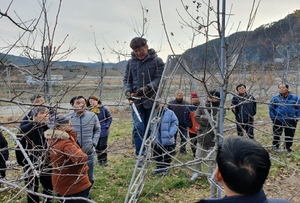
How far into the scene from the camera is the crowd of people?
146 cm

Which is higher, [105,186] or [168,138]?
[168,138]

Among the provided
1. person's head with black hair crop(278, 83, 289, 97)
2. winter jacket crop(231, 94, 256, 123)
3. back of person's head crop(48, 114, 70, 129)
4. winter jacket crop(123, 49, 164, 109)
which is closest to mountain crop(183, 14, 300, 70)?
winter jacket crop(231, 94, 256, 123)

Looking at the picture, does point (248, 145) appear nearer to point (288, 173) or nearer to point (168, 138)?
point (168, 138)

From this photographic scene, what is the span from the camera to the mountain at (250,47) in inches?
88.8

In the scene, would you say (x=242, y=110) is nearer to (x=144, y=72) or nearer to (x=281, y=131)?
(x=281, y=131)

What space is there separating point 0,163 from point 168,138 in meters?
2.56

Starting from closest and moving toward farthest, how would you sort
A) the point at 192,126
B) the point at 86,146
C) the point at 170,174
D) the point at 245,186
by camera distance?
the point at 245,186
the point at 86,146
the point at 170,174
the point at 192,126

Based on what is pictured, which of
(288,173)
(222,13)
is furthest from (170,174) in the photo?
(222,13)

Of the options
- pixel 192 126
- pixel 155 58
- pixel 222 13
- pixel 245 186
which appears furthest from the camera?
pixel 192 126

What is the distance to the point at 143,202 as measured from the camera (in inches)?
180

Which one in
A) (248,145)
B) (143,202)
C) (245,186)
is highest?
(248,145)

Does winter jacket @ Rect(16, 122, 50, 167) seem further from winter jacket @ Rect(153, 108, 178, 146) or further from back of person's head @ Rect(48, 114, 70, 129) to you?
winter jacket @ Rect(153, 108, 178, 146)

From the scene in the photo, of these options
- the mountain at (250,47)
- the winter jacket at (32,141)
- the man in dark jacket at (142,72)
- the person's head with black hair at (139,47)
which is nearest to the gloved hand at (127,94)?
the man in dark jacket at (142,72)

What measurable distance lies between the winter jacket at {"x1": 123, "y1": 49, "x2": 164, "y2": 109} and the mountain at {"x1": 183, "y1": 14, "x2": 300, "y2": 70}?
51cm
